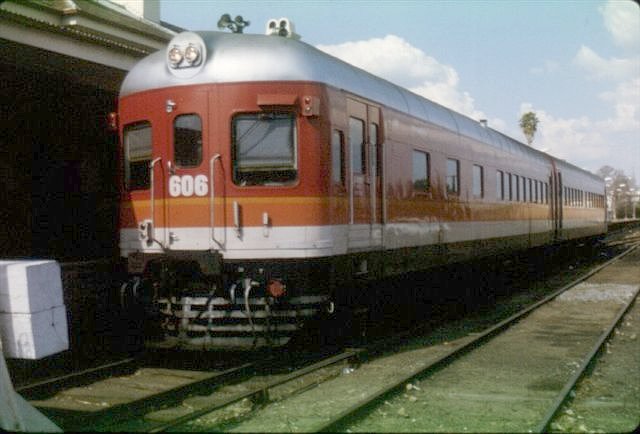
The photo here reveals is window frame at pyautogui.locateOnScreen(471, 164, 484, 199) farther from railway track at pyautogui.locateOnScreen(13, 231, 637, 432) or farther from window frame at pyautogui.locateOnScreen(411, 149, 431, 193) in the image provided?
railway track at pyautogui.locateOnScreen(13, 231, 637, 432)

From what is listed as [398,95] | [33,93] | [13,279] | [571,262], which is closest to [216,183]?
[13,279]

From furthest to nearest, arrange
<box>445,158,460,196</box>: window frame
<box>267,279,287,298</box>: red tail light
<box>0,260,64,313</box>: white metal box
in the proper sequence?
<box>445,158,460,196</box>: window frame
<box>267,279,287,298</box>: red tail light
<box>0,260,64,313</box>: white metal box

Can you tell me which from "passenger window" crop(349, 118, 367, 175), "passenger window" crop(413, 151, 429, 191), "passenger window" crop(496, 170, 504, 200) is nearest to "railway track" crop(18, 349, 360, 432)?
"passenger window" crop(349, 118, 367, 175)

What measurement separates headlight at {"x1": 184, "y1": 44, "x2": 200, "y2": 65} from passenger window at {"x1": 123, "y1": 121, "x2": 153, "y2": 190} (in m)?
0.90

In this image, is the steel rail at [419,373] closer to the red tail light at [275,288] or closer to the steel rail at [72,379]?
the red tail light at [275,288]

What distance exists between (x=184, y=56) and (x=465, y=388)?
181 inches

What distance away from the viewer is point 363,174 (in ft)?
30.6

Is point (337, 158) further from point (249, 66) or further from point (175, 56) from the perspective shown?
point (175, 56)

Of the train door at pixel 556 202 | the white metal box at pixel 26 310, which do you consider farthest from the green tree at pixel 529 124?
the white metal box at pixel 26 310

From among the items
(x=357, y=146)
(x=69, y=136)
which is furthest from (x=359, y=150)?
(x=69, y=136)

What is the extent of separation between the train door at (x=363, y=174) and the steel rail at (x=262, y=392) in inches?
49.1

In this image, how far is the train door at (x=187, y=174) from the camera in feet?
27.3

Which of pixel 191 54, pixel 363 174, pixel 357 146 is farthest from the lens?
pixel 363 174

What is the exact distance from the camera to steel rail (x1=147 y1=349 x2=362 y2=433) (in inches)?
238
